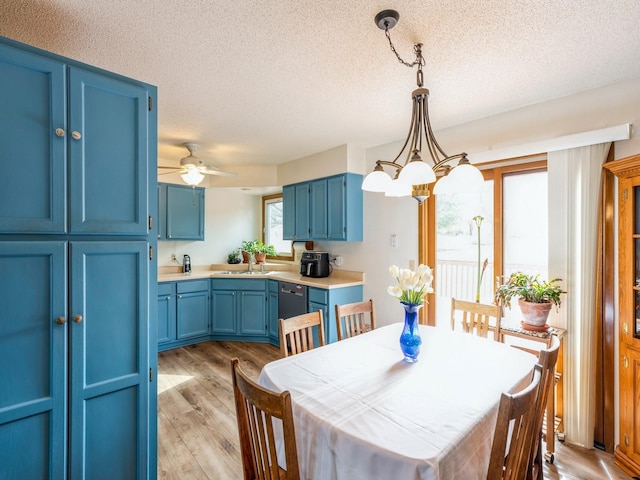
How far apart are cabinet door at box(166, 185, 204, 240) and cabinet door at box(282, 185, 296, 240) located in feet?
3.93

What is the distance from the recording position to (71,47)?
1762 mm

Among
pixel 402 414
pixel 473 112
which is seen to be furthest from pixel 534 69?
pixel 402 414

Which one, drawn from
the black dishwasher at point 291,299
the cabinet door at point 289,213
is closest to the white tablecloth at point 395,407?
the black dishwasher at point 291,299

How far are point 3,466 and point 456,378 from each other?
191cm

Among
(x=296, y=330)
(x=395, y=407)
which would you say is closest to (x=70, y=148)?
(x=296, y=330)

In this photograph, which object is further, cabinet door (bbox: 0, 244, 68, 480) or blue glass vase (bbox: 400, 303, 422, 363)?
blue glass vase (bbox: 400, 303, 422, 363)

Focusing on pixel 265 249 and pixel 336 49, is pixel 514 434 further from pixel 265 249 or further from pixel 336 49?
pixel 265 249

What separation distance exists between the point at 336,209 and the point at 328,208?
134 millimetres

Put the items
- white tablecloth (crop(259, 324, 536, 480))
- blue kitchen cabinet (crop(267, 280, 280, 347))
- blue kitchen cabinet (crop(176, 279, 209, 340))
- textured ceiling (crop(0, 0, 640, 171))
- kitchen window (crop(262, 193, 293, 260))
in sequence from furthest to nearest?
kitchen window (crop(262, 193, 293, 260)), blue kitchen cabinet (crop(267, 280, 280, 347)), blue kitchen cabinet (crop(176, 279, 209, 340)), textured ceiling (crop(0, 0, 640, 171)), white tablecloth (crop(259, 324, 536, 480))

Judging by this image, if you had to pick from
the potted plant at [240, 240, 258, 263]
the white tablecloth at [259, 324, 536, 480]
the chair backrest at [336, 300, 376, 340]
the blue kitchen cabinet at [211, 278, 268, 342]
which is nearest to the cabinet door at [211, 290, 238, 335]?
the blue kitchen cabinet at [211, 278, 268, 342]

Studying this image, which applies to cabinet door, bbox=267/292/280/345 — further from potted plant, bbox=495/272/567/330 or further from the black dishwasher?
potted plant, bbox=495/272/567/330

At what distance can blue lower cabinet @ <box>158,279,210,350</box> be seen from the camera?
12.6 feet

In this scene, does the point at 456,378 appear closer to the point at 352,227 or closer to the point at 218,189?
the point at 352,227

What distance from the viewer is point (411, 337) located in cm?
172
